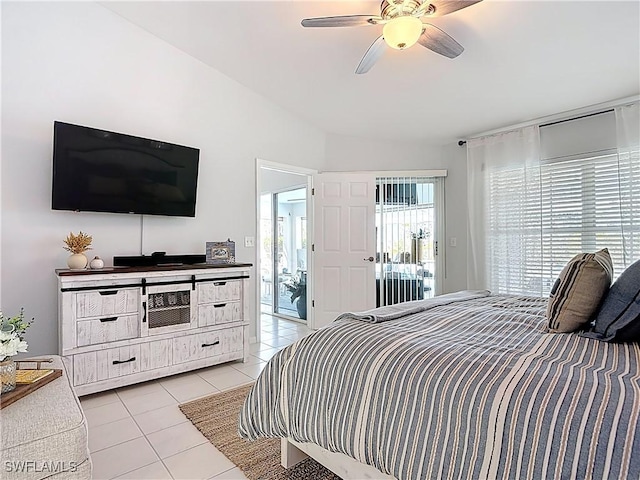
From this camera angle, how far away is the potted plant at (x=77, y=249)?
2557 millimetres

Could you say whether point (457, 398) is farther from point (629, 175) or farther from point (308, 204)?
point (308, 204)

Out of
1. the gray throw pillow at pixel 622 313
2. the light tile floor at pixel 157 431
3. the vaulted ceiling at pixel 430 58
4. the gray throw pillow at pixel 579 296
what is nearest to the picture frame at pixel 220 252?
the light tile floor at pixel 157 431

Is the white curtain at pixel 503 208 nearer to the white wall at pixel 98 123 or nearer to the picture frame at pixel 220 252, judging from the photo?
the white wall at pixel 98 123

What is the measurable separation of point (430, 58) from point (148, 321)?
301 centimetres

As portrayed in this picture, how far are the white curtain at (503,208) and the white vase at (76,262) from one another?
385 cm

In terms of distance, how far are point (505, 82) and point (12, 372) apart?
12.3 ft

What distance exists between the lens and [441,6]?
197 centimetres

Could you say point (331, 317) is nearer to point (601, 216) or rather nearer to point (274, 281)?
point (274, 281)

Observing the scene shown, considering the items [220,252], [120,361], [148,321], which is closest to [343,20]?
[220,252]

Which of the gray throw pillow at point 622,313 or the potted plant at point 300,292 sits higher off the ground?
the gray throw pillow at point 622,313

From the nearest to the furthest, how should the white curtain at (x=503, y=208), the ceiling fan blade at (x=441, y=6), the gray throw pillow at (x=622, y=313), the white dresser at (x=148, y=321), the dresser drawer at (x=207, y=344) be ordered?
1. the gray throw pillow at (x=622, y=313)
2. the ceiling fan blade at (x=441, y=6)
3. the white dresser at (x=148, y=321)
4. the dresser drawer at (x=207, y=344)
5. the white curtain at (x=503, y=208)

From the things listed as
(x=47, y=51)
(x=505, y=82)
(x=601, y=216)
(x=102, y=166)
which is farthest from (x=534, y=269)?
(x=47, y=51)

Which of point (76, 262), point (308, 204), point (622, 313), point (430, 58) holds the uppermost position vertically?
point (430, 58)

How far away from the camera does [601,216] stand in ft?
11.0
